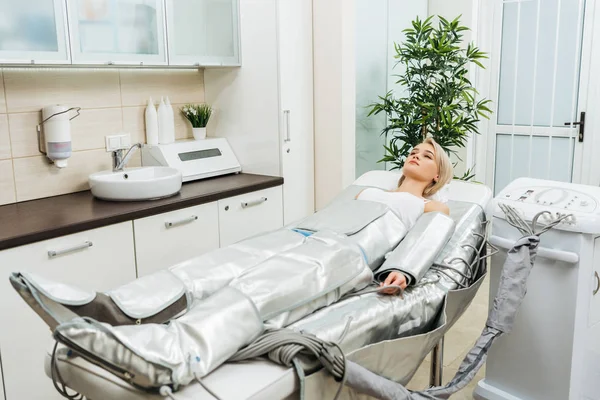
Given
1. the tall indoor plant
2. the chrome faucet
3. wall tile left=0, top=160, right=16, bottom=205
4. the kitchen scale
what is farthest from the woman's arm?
wall tile left=0, top=160, right=16, bottom=205

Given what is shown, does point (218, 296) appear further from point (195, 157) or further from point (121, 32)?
point (195, 157)

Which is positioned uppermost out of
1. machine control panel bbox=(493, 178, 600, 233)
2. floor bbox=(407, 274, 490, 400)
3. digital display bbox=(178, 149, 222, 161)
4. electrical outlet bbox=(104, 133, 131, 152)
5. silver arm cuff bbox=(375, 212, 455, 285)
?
electrical outlet bbox=(104, 133, 131, 152)

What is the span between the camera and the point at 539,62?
390 centimetres

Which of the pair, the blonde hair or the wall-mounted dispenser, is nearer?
the blonde hair

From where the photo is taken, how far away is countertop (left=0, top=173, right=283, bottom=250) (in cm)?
215

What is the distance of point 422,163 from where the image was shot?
2414 millimetres

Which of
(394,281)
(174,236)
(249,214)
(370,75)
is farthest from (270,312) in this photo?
(370,75)

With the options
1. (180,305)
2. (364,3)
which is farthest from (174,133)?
(180,305)

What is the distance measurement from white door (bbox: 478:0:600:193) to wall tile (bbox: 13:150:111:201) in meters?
2.78

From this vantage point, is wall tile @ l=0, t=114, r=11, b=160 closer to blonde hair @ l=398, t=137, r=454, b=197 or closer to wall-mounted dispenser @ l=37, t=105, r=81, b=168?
wall-mounted dispenser @ l=37, t=105, r=81, b=168

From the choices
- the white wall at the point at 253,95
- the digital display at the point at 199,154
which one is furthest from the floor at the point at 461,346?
the digital display at the point at 199,154

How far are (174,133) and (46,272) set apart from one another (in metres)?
1.33

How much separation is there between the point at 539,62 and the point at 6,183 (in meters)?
3.37

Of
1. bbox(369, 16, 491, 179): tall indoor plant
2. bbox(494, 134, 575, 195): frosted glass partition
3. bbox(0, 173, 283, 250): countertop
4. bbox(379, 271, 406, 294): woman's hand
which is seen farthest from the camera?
bbox(494, 134, 575, 195): frosted glass partition
